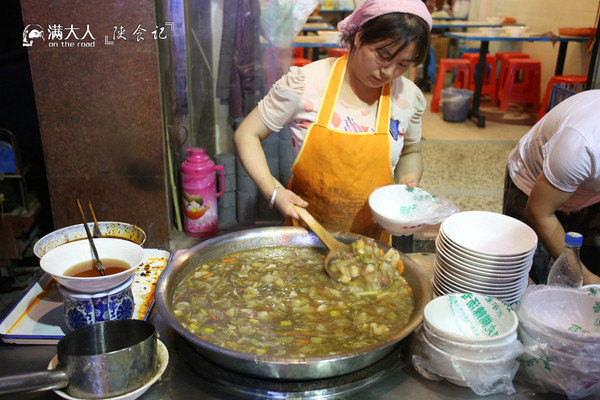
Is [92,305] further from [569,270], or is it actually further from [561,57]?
[561,57]

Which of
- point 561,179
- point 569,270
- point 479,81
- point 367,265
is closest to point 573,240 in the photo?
point 569,270

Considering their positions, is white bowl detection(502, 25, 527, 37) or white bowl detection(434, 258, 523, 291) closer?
white bowl detection(434, 258, 523, 291)

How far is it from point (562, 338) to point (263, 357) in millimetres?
790

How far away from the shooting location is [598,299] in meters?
1.53

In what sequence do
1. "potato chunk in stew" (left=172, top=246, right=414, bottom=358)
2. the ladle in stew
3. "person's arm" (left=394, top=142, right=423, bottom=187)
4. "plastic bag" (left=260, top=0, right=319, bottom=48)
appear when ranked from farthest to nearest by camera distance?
"plastic bag" (left=260, top=0, right=319, bottom=48) < "person's arm" (left=394, top=142, right=423, bottom=187) < the ladle in stew < "potato chunk in stew" (left=172, top=246, right=414, bottom=358)

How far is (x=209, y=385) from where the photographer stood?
1.43 meters

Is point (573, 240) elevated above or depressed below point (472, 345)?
above

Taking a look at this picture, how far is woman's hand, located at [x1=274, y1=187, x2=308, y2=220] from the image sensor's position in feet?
6.96

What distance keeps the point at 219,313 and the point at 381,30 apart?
1.26m

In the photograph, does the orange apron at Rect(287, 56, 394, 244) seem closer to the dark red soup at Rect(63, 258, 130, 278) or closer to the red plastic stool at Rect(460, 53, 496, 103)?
the dark red soup at Rect(63, 258, 130, 278)

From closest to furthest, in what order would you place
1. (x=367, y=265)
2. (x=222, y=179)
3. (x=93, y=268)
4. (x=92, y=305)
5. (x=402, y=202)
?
(x=92, y=305) → (x=93, y=268) → (x=367, y=265) → (x=402, y=202) → (x=222, y=179)

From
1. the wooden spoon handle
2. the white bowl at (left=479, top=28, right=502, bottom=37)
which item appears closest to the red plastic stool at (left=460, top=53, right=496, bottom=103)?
the white bowl at (left=479, top=28, right=502, bottom=37)

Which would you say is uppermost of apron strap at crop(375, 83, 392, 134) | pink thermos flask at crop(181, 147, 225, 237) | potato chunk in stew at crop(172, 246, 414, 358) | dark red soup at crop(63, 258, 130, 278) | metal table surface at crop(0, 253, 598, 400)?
apron strap at crop(375, 83, 392, 134)

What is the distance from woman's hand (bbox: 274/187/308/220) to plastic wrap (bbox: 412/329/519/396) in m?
0.84
